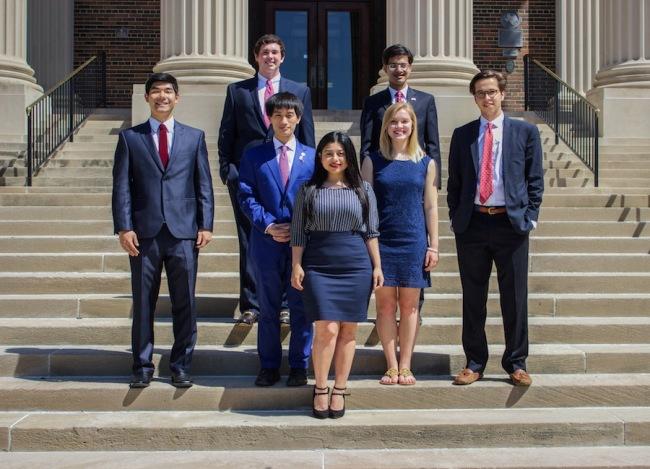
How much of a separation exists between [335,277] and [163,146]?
1448mm

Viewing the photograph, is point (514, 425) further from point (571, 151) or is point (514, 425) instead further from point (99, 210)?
point (571, 151)

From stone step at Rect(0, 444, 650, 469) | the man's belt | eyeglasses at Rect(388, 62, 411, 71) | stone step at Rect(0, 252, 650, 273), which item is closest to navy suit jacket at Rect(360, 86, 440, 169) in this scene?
eyeglasses at Rect(388, 62, 411, 71)

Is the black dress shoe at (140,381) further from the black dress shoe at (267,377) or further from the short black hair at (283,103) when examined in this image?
the short black hair at (283,103)

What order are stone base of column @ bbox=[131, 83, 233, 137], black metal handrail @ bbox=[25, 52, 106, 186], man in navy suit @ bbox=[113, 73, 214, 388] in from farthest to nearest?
stone base of column @ bbox=[131, 83, 233, 137]
black metal handrail @ bbox=[25, 52, 106, 186]
man in navy suit @ bbox=[113, 73, 214, 388]

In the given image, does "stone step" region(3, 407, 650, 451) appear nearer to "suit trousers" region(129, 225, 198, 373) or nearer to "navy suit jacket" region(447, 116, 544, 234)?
"suit trousers" region(129, 225, 198, 373)

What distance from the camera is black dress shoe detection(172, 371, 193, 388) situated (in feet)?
18.4

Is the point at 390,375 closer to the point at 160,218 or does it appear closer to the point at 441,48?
the point at 160,218

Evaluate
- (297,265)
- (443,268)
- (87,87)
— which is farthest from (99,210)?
(87,87)

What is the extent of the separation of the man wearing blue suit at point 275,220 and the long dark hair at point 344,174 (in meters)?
0.22

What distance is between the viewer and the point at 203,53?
12422 mm

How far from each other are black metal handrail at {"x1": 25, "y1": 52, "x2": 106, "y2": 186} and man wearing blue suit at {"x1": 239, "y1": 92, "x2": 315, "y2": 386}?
588cm

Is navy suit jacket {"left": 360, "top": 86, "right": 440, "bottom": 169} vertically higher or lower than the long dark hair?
higher

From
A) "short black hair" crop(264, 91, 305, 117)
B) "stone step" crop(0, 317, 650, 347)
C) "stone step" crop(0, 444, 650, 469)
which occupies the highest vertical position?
"short black hair" crop(264, 91, 305, 117)

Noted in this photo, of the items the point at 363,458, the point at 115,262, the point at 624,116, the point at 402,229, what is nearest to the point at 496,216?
the point at 402,229
